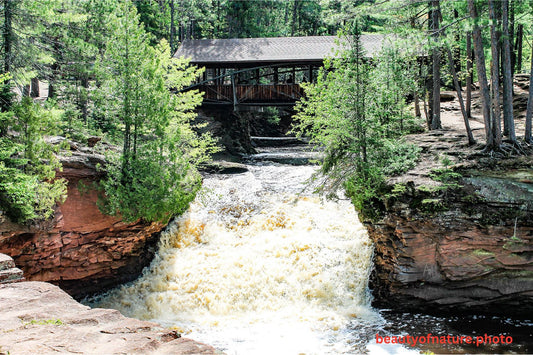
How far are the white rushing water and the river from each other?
1.2 inches

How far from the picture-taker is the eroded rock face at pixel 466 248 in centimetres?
1089

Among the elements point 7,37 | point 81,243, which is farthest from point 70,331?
point 7,37

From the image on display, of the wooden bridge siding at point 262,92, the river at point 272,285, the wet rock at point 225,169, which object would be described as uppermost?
the wooden bridge siding at point 262,92

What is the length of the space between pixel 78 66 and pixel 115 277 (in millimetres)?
8771

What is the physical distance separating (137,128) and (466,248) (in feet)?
35.1

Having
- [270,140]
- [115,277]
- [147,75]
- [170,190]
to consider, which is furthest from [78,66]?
[270,140]

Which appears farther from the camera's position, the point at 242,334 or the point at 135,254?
the point at 135,254

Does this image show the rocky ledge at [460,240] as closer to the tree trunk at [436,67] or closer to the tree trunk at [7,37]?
the tree trunk at [436,67]

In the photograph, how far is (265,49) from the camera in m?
24.3

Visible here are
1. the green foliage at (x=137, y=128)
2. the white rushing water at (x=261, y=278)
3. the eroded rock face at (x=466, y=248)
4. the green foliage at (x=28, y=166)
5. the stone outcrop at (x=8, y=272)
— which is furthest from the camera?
the green foliage at (x=137, y=128)

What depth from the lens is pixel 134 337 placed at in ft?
17.3

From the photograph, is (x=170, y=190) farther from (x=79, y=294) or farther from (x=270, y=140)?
(x=270, y=140)

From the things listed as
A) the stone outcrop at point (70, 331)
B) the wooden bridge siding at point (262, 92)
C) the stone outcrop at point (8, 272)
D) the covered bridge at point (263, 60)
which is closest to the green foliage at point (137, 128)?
the stone outcrop at point (8, 272)

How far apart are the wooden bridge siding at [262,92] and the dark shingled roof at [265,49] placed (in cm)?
151
